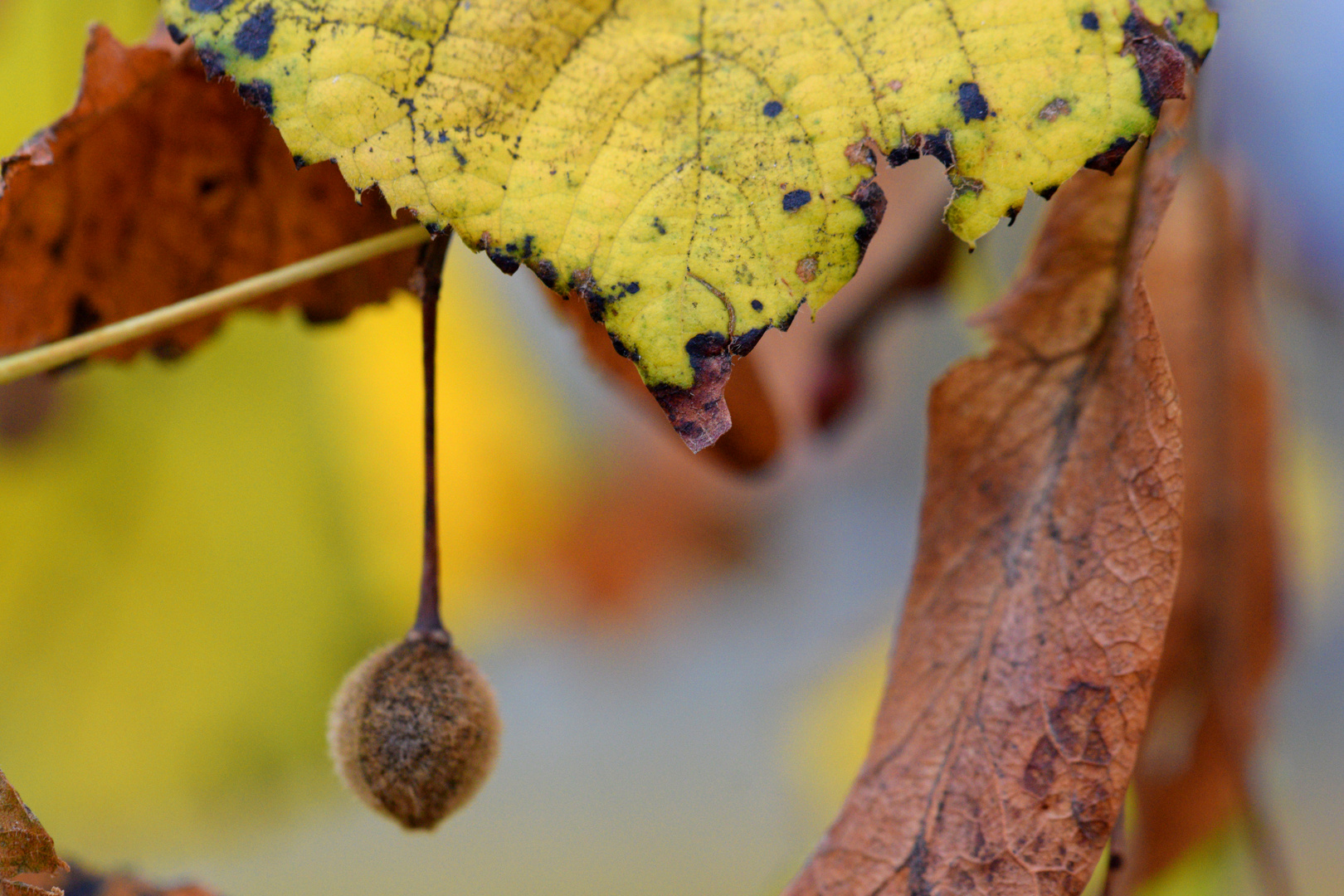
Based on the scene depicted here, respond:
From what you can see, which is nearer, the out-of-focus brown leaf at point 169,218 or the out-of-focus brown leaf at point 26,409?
the out-of-focus brown leaf at point 169,218

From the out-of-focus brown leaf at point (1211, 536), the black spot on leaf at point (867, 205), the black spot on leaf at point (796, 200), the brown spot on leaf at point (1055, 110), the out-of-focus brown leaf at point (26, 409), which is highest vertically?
the out-of-focus brown leaf at point (26, 409)

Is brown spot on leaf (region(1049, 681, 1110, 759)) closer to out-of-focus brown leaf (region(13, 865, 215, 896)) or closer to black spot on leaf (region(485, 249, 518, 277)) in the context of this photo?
black spot on leaf (region(485, 249, 518, 277))

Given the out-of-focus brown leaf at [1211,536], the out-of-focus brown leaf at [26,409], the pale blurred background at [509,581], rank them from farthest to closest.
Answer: the pale blurred background at [509,581], the out-of-focus brown leaf at [26,409], the out-of-focus brown leaf at [1211,536]

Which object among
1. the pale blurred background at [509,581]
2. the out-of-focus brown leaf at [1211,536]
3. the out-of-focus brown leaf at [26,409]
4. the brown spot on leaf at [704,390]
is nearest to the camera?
the brown spot on leaf at [704,390]

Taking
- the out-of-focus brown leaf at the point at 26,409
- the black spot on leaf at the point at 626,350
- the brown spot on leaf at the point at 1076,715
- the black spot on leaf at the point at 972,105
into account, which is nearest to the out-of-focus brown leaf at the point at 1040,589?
the brown spot on leaf at the point at 1076,715

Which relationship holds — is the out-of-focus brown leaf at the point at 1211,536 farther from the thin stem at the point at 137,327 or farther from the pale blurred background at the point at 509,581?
the thin stem at the point at 137,327

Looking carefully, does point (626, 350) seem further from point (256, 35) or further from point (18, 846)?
point (18, 846)

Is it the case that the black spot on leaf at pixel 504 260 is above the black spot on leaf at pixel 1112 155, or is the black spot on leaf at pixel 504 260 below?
above
